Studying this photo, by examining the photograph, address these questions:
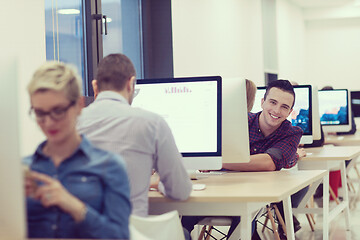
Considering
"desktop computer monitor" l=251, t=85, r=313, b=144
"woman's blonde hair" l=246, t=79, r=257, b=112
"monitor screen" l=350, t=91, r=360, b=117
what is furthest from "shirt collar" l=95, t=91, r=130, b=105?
"monitor screen" l=350, t=91, r=360, b=117

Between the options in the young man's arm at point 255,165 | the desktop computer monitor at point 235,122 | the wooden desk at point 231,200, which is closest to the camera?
the wooden desk at point 231,200

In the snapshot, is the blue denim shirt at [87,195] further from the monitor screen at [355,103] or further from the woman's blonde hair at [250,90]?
the monitor screen at [355,103]

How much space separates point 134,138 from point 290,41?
908 centimetres

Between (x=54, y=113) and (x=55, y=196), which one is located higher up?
(x=54, y=113)

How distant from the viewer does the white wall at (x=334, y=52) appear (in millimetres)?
11531

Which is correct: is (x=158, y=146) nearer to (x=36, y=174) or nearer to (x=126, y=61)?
(x=126, y=61)

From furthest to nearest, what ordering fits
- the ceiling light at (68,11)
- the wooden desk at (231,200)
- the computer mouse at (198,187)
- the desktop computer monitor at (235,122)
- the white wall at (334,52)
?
1. the white wall at (334,52)
2. the ceiling light at (68,11)
3. the desktop computer monitor at (235,122)
4. the computer mouse at (198,187)
5. the wooden desk at (231,200)

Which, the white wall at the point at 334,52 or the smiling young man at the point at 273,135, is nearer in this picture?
the smiling young man at the point at 273,135

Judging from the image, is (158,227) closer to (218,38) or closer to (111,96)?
(111,96)

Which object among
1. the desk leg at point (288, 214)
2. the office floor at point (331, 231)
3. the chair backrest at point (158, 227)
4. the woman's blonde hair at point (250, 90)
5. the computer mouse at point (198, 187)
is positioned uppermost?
the woman's blonde hair at point (250, 90)

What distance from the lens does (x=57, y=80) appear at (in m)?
1.36

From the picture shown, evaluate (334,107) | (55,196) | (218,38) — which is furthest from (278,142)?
(218,38)

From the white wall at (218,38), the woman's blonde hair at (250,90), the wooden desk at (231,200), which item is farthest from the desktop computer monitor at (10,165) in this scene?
the white wall at (218,38)

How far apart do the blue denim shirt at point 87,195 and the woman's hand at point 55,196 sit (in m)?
0.03
